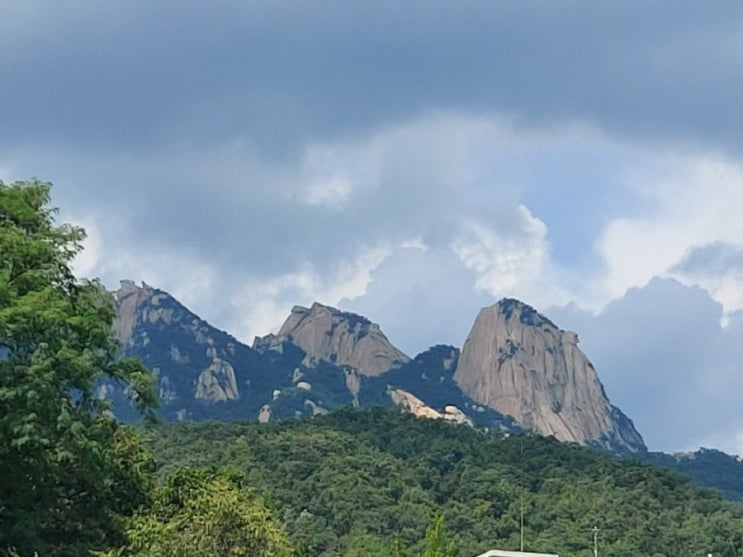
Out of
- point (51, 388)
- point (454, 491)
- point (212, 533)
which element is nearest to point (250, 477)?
point (454, 491)

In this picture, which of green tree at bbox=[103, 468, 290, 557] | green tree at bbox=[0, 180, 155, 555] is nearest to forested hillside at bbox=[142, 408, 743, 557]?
green tree at bbox=[103, 468, 290, 557]

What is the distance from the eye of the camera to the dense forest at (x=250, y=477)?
→ 26984 mm

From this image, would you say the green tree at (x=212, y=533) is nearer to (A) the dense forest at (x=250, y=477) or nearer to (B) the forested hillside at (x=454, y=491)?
(A) the dense forest at (x=250, y=477)

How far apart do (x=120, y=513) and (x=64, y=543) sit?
1.52 metres

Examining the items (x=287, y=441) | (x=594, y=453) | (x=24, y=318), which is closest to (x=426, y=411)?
(x=594, y=453)

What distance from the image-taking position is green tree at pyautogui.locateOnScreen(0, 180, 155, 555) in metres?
25.6

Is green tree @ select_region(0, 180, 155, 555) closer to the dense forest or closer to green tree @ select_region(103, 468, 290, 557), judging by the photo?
the dense forest

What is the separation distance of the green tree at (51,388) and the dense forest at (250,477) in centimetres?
5

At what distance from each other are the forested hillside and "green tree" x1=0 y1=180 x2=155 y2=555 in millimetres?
35838

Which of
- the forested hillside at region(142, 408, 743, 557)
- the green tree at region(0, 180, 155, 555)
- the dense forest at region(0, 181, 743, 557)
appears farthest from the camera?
the forested hillside at region(142, 408, 743, 557)

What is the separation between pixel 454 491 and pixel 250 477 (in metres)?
17.0

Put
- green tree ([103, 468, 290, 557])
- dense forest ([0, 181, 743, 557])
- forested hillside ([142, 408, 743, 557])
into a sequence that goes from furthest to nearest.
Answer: forested hillside ([142, 408, 743, 557]) < green tree ([103, 468, 290, 557]) < dense forest ([0, 181, 743, 557])

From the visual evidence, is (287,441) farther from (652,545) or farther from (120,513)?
(120,513)

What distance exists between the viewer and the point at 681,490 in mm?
98625
